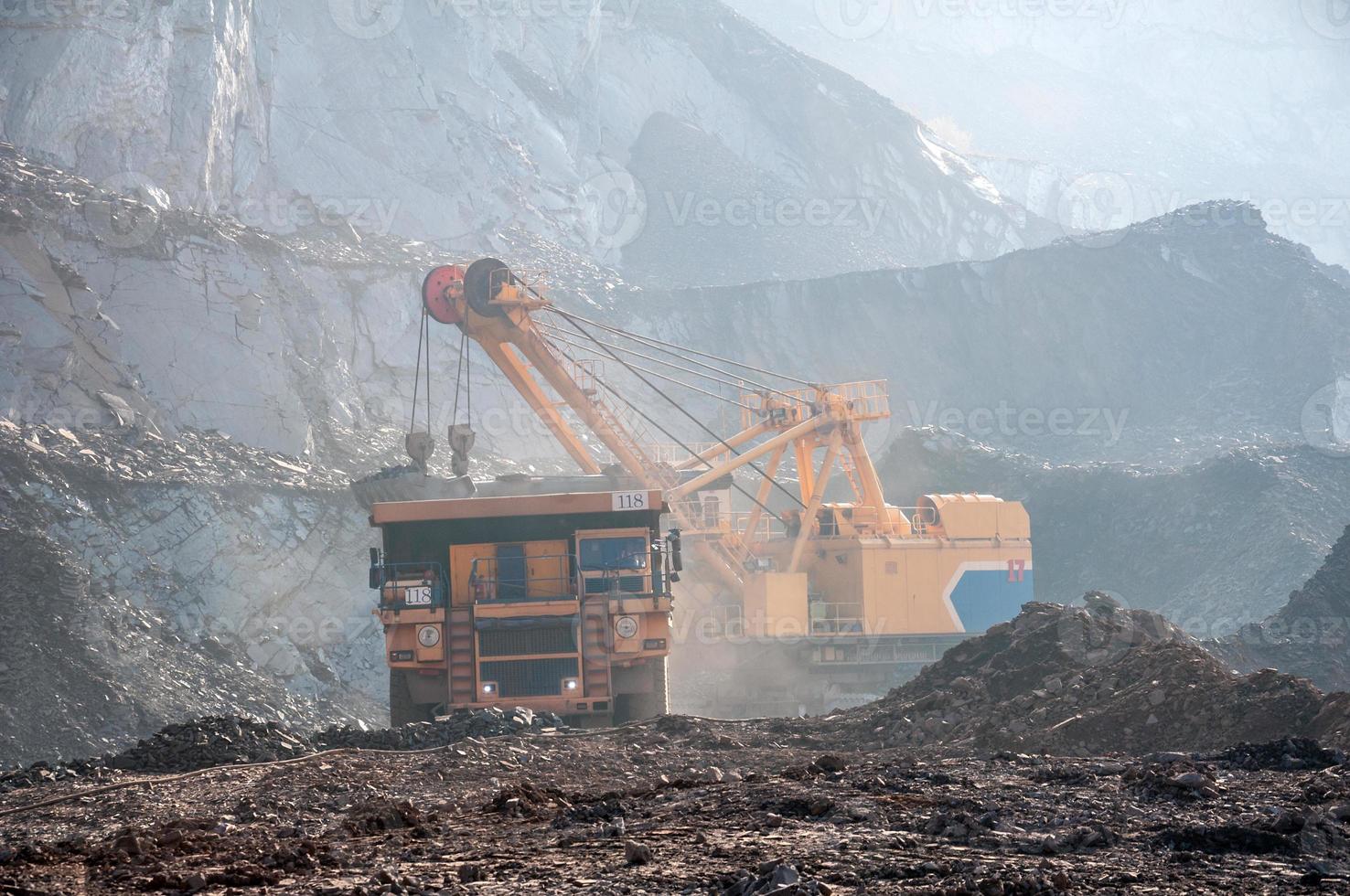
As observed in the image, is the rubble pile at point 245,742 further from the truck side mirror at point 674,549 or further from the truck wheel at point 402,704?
the truck side mirror at point 674,549

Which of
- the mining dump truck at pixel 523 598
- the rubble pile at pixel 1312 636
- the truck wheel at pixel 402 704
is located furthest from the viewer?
the rubble pile at pixel 1312 636

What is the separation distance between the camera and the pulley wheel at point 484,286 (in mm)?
22125

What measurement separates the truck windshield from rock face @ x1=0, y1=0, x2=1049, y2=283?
2558 cm

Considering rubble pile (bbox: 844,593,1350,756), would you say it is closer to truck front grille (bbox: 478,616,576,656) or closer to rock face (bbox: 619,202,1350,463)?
truck front grille (bbox: 478,616,576,656)

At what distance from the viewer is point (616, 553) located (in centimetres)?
1451

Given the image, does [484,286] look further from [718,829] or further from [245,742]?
[718,829]

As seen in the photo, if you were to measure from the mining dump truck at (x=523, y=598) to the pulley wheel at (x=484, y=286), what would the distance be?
27.0 ft

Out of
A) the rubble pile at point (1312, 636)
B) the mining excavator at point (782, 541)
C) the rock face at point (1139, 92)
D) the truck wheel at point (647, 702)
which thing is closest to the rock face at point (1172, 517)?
the rubble pile at point (1312, 636)

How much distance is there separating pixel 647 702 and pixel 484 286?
30.5ft

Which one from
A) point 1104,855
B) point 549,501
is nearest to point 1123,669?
point 549,501

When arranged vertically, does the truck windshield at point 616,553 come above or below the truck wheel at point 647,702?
above

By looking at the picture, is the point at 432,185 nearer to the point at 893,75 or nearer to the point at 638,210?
the point at 638,210

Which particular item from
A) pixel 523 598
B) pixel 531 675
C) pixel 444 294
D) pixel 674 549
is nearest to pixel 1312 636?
pixel 674 549

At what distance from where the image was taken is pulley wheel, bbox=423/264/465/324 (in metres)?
22.2
